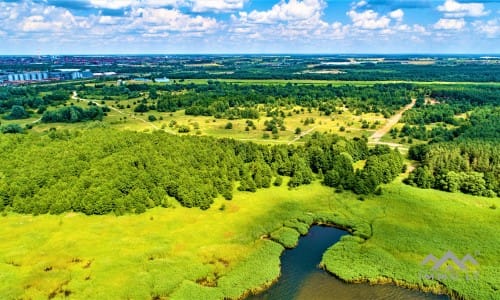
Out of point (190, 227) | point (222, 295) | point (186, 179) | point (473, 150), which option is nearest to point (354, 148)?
point (473, 150)

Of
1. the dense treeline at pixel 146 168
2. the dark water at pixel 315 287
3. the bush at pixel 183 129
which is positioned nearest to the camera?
the dark water at pixel 315 287

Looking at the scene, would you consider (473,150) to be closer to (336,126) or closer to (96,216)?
(336,126)

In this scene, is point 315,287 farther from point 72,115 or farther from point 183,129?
point 72,115

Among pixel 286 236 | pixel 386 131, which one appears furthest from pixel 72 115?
pixel 286 236

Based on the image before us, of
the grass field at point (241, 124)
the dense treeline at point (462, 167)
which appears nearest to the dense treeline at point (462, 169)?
the dense treeline at point (462, 167)

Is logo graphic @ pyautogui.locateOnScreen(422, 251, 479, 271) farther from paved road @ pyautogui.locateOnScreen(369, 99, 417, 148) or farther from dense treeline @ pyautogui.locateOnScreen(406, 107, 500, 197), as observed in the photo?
paved road @ pyautogui.locateOnScreen(369, 99, 417, 148)

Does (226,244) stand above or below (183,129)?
below

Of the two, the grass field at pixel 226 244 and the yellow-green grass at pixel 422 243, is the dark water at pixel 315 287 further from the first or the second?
the grass field at pixel 226 244
